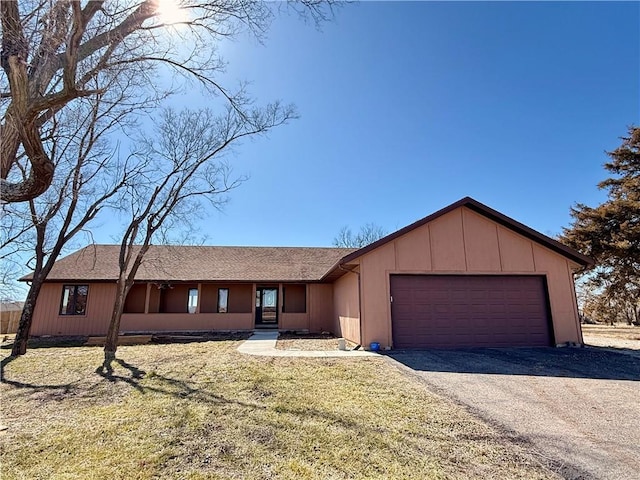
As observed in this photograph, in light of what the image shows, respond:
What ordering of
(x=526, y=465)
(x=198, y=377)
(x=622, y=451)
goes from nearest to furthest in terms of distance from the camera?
(x=526, y=465), (x=622, y=451), (x=198, y=377)

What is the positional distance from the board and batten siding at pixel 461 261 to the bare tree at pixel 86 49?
21.0 feet

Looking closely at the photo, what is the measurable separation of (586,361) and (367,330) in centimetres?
511

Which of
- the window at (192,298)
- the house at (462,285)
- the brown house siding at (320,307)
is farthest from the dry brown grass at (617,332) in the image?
the window at (192,298)

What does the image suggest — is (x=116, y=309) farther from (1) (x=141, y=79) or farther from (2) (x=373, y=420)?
(2) (x=373, y=420)

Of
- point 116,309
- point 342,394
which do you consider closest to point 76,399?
point 342,394

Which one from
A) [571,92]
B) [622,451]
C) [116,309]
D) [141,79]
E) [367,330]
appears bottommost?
[622,451]

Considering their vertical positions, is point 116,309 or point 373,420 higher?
point 116,309

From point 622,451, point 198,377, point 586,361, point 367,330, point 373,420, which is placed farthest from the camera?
point 367,330

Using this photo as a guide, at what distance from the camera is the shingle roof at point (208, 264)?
15398mm

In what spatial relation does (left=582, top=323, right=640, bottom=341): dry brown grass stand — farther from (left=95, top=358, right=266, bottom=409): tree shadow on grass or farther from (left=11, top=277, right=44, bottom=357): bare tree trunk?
(left=11, top=277, right=44, bottom=357): bare tree trunk

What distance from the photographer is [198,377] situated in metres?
6.23

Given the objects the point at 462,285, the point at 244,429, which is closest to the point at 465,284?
the point at 462,285

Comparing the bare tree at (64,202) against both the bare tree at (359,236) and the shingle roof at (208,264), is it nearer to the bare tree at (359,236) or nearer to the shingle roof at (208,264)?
the shingle roof at (208,264)

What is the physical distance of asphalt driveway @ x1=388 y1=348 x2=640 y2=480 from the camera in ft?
10.3
